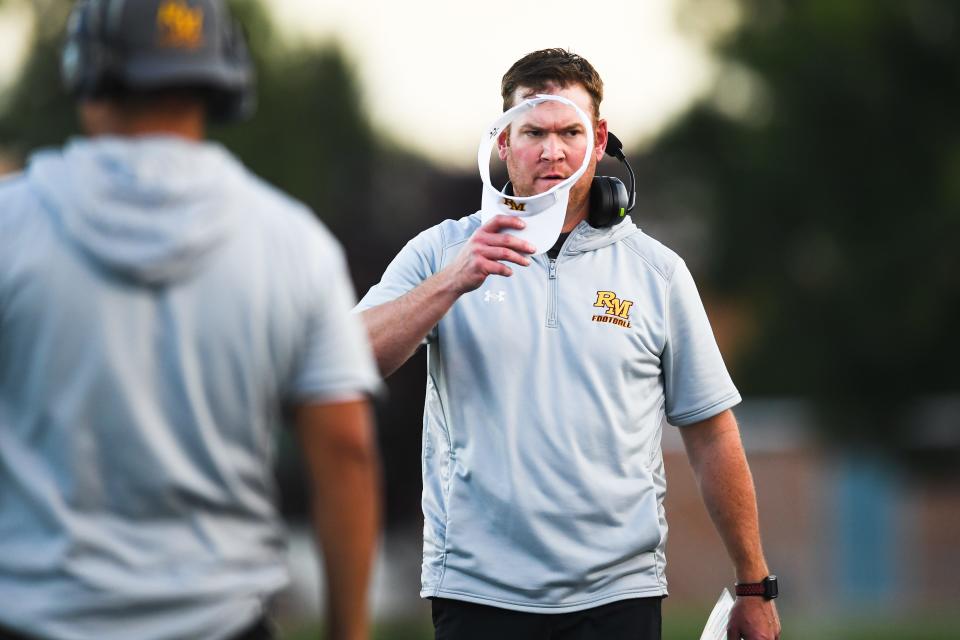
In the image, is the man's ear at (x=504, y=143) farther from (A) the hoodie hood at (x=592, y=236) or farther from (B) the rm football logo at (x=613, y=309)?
(B) the rm football logo at (x=613, y=309)

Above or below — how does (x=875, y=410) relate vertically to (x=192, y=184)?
below

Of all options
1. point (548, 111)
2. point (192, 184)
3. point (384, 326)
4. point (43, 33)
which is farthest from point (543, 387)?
point (43, 33)

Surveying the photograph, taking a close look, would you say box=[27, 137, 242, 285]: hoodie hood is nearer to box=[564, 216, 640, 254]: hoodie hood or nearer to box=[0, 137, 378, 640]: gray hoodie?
box=[0, 137, 378, 640]: gray hoodie

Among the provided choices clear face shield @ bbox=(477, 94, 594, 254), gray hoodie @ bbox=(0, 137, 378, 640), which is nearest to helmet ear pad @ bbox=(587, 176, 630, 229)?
clear face shield @ bbox=(477, 94, 594, 254)

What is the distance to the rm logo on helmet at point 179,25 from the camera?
3.04 metres

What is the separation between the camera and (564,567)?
16.0 ft

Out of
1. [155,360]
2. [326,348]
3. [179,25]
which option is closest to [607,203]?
[326,348]

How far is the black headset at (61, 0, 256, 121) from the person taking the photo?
303cm

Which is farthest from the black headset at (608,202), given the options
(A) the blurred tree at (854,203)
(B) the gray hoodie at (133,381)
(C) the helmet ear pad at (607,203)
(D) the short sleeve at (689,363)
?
(A) the blurred tree at (854,203)

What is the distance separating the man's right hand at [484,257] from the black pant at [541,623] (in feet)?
3.13

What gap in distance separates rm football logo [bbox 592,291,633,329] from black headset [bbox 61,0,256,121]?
209cm

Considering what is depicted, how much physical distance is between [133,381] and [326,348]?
0.37 m

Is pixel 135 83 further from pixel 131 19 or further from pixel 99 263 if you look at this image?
pixel 99 263

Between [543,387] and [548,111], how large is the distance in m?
0.88
